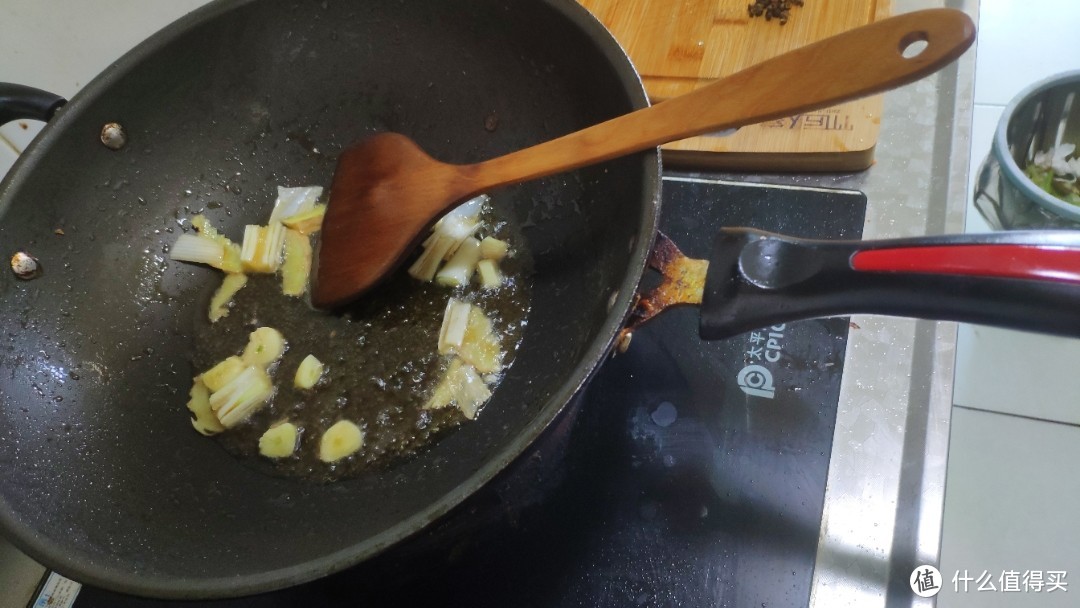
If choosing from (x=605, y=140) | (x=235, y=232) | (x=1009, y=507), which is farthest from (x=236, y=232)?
Answer: (x=1009, y=507)

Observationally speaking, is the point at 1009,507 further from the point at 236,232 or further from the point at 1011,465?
the point at 236,232

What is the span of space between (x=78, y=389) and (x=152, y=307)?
0.39ft

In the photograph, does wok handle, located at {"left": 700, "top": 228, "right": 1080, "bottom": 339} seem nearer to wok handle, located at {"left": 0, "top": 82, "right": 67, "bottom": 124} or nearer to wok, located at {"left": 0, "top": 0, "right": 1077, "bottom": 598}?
wok, located at {"left": 0, "top": 0, "right": 1077, "bottom": 598}

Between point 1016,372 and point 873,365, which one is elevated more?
point 873,365

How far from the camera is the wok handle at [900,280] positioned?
1.17 feet

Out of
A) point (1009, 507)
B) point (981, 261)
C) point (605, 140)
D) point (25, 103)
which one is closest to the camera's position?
point (981, 261)

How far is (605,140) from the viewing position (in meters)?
0.51

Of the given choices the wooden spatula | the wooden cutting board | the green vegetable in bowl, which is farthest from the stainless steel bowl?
the wooden spatula

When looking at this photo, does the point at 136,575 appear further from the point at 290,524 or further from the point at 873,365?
the point at 873,365

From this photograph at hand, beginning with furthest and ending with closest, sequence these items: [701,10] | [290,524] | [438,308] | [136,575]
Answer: [701,10]
[438,308]
[290,524]
[136,575]

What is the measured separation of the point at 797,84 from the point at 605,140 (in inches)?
5.5

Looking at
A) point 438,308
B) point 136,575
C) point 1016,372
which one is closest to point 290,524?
point 136,575

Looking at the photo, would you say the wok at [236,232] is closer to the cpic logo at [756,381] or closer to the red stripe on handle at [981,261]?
the red stripe on handle at [981,261]

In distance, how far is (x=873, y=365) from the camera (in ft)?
1.99
